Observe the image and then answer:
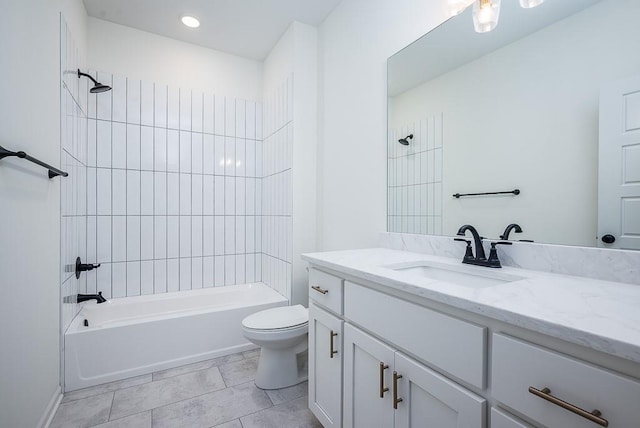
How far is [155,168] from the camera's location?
2549mm

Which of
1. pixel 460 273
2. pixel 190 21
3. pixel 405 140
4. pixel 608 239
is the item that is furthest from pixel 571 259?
pixel 190 21

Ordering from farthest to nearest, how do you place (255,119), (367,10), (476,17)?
(255,119) < (367,10) < (476,17)

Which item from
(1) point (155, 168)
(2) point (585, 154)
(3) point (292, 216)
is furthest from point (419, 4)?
(1) point (155, 168)

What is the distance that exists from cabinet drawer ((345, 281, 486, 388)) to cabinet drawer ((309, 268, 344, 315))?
0.09 meters

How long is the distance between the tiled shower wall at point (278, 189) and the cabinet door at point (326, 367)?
1038 mm

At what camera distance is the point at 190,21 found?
2.34 metres

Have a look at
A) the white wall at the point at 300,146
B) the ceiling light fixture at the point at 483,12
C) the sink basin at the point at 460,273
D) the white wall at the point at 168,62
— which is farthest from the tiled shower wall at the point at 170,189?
the ceiling light fixture at the point at 483,12

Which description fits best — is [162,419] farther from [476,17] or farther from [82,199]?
[476,17]

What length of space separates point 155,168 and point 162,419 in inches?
74.6

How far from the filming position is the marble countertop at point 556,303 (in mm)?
495

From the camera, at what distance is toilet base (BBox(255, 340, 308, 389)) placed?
5.87 ft

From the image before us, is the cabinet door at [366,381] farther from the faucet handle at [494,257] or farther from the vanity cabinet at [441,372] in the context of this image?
the faucet handle at [494,257]

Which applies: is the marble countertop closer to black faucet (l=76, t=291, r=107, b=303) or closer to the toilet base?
the toilet base

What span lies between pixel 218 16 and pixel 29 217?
1907 mm
